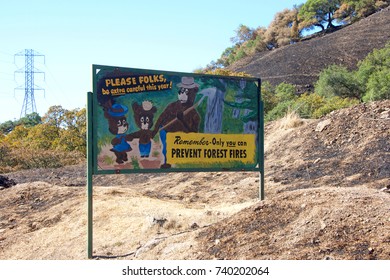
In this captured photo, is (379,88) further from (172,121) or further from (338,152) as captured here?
(172,121)

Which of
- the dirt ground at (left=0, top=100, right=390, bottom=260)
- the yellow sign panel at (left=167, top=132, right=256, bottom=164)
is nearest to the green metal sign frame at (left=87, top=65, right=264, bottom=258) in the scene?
the yellow sign panel at (left=167, top=132, right=256, bottom=164)

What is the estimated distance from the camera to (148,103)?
811 centimetres

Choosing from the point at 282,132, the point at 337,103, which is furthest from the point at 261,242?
the point at 337,103

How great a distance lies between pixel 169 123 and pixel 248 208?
1.77 meters

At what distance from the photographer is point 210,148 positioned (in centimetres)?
855

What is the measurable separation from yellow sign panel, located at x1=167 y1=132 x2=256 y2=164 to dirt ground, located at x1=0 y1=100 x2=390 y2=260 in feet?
2.68

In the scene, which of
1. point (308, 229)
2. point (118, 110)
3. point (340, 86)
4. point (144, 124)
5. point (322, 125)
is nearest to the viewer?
point (308, 229)

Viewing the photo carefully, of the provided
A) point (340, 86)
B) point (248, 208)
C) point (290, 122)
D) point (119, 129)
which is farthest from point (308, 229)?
point (340, 86)

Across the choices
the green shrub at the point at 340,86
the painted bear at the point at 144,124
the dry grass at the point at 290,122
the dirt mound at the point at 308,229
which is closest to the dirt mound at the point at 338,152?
the dry grass at the point at 290,122

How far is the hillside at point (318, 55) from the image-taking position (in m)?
42.6

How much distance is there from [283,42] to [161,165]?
56087mm

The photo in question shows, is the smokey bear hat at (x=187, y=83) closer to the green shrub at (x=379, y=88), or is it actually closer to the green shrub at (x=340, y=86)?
the green shrub at (x=379, y=88)

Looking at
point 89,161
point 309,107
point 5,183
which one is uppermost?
point 309,107

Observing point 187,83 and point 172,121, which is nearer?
point 172,121
